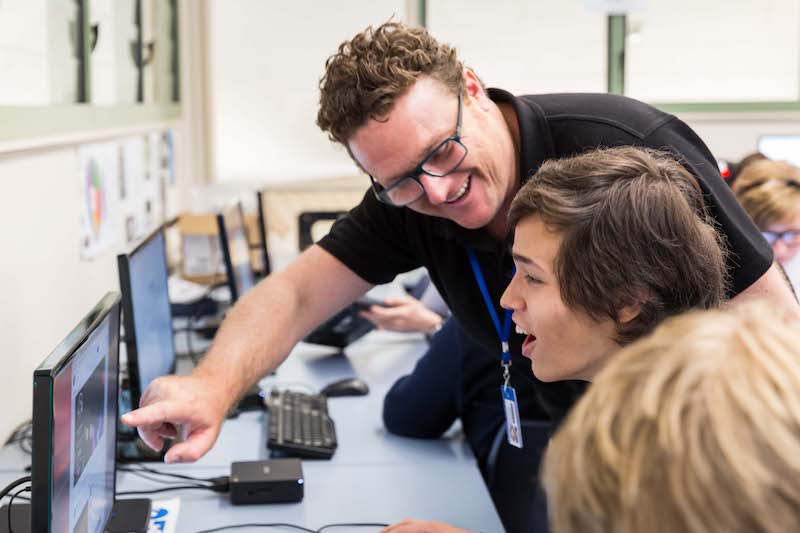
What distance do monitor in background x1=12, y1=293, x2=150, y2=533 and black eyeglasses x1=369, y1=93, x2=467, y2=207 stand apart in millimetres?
491

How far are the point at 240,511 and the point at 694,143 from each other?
98 cm

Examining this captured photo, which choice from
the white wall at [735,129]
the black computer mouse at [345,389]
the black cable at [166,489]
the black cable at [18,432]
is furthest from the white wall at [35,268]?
the white wall at [735,129]

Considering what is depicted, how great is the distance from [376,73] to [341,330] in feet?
4.30

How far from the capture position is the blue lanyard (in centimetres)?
158

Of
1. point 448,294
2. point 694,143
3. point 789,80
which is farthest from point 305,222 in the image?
point 789,80

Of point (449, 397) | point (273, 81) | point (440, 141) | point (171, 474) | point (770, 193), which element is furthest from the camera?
point (273, 81)

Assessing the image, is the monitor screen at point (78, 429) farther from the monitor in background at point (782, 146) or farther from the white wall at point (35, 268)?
the monitor in background at point (782, 146)

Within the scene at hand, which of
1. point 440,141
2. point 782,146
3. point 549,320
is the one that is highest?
point 440,141

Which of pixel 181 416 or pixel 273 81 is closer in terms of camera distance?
pixel 181 416

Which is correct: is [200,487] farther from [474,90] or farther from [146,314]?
[474,90]

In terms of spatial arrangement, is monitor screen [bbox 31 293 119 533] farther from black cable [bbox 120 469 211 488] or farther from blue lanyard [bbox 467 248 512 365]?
blue lanyard [bbox 467 248 512 365]

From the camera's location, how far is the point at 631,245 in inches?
44.1

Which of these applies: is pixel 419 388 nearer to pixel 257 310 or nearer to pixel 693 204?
pixel 257 310

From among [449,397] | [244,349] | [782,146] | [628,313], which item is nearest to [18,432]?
[244,349]
